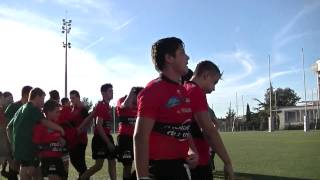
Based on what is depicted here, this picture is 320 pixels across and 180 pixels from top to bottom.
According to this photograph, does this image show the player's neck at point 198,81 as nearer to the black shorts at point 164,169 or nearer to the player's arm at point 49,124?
the black shorts at point 164,169

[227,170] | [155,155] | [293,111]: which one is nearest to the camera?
[155,155]

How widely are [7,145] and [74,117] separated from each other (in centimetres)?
161

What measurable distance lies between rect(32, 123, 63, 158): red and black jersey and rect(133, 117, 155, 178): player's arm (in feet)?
15.7

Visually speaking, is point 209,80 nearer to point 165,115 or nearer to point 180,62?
point 180,62

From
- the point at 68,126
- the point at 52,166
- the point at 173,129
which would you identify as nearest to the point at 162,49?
the point at 173,129

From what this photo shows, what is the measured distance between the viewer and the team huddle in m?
4.34

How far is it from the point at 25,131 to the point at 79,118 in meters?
2.94

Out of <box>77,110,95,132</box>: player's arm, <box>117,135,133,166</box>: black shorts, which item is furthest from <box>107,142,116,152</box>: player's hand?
<box>77,110,95,132</box>: player's arm

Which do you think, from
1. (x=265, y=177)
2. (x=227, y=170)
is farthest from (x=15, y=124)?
(x=265, y=177)

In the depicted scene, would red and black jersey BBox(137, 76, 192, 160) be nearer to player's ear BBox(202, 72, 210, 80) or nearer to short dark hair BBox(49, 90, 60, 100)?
player's ear BBox(202, 72, 210, 80)

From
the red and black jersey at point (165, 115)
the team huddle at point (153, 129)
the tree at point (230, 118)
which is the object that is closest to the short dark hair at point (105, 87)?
the team huddle at point (153, 129)

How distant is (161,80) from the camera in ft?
14.5

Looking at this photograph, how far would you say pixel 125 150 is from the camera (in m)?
9.81

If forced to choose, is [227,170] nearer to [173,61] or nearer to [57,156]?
[173,61]
